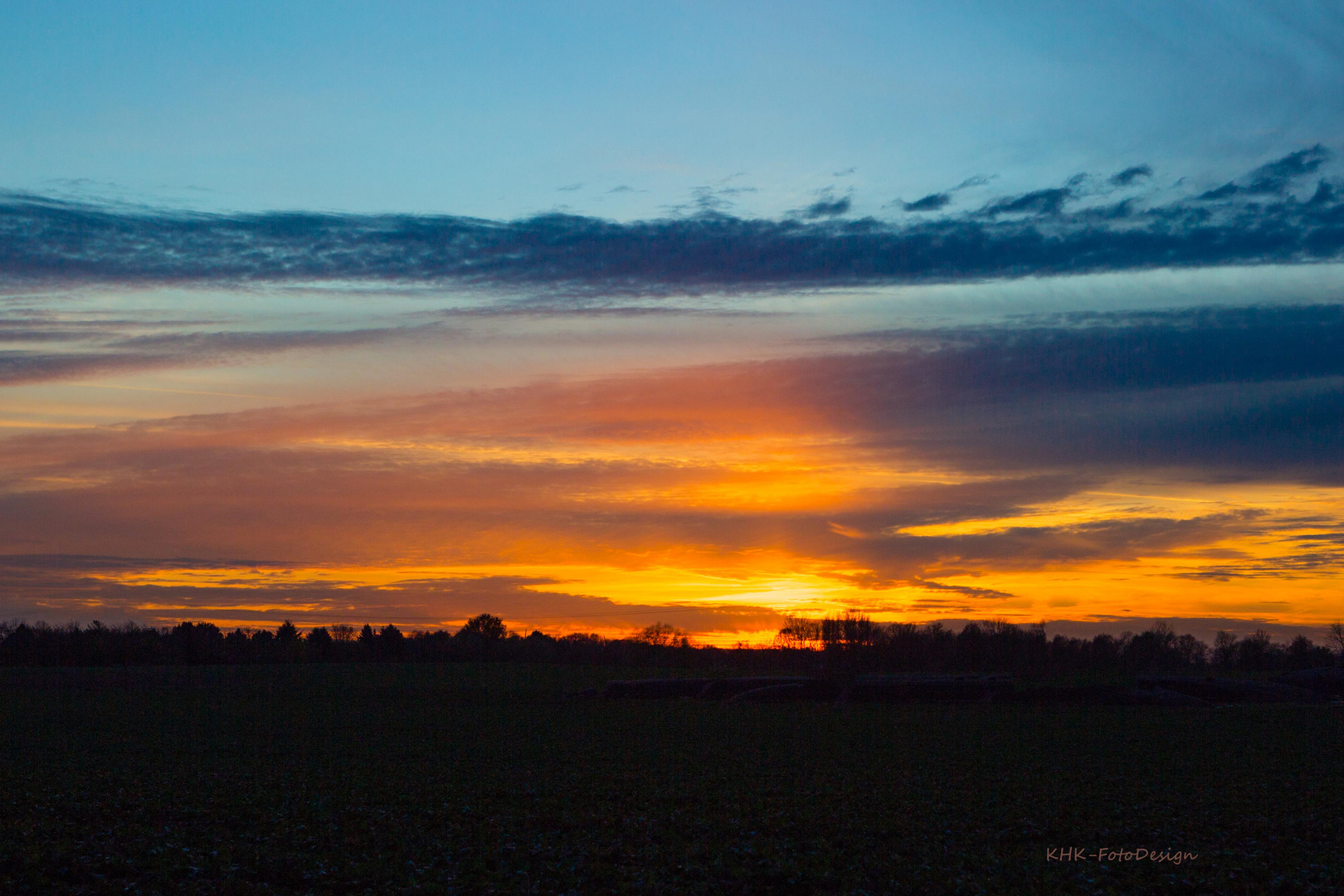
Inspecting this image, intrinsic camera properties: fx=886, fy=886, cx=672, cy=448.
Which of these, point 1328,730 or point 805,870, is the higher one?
point 805,870

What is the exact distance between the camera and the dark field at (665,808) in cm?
1866

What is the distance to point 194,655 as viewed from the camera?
192 meters

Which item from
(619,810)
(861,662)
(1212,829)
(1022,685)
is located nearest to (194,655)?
(861,662)

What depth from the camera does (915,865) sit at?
65.3ft

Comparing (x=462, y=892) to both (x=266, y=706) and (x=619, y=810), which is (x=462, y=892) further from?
(x=266, y=706)

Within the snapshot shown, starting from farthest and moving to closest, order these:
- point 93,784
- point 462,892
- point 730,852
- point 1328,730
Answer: point 1328,730, point 93,784, point 730,852, point 462,892

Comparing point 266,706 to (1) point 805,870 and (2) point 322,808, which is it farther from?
(1) point 805,870

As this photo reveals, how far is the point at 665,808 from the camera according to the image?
27438mm

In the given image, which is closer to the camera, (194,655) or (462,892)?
(462,892)

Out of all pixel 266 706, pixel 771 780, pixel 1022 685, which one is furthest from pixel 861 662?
pixel 771 780

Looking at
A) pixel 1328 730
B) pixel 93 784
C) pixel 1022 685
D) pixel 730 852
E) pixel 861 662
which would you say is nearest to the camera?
pixel 730 852

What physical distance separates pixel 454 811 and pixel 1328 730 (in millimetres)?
59522

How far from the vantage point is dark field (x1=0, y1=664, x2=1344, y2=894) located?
734 inches

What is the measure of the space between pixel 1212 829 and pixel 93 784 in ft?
115
